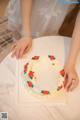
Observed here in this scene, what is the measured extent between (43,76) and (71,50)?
0.62 ft

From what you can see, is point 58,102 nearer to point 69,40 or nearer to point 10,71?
point 10,71

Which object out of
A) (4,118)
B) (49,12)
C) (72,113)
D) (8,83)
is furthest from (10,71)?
(49,12)

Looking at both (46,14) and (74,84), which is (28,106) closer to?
(74,84)

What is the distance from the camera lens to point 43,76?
0.87m

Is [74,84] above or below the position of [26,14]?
below

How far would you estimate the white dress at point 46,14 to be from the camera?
3.80 ft

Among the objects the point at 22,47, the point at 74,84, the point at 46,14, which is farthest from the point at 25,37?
the point at 74,84

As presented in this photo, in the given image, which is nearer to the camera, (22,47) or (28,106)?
(28,106)

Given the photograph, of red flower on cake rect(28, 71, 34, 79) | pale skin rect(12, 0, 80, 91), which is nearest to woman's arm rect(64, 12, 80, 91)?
pale skin rect(12, 0, 80, 91)

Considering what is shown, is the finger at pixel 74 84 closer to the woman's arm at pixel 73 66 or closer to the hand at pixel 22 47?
the woman's arm at pixel 73 66

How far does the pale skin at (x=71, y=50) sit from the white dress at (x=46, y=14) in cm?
12

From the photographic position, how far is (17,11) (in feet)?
4.09

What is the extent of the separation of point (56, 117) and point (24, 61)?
0.29m

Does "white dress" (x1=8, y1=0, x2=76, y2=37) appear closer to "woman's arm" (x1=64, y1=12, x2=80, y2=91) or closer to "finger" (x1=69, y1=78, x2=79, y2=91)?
"woman's arm" (x1=64, y1=12, x2=80, y2=91)
